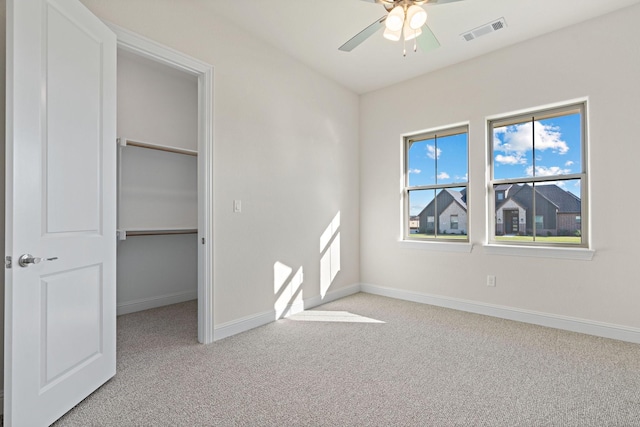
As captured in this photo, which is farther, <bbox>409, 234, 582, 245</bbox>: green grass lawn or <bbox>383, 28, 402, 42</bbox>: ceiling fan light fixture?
<bbox>409, 234, 582, 245</bbox>: green grass lawn

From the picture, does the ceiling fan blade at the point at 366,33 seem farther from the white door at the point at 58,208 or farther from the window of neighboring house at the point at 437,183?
the window of neighboring house at the point at 437,183

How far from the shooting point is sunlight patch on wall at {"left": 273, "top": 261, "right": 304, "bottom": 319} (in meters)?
3.62

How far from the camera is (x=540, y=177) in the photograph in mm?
3520

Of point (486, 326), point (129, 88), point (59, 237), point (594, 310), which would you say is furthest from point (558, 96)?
point (129, 88)

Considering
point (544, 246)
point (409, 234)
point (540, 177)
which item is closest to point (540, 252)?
point (544, 246)

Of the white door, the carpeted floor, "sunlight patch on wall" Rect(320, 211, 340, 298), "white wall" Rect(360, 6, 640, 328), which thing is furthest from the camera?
"sunlight patch on wall" Rect(320, 211, 340, 298)

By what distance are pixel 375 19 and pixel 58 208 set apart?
9.69 feet

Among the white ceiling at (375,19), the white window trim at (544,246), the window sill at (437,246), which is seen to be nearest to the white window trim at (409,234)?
the window sill at (437,246)

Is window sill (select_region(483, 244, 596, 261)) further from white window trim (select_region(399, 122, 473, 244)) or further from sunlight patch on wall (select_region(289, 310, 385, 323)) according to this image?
sunlight patch on wall (select_region(289, 310, 385, 323))

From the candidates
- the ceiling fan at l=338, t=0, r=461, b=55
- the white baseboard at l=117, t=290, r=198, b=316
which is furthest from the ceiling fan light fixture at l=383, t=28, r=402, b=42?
the white baseboard at l=117, t=290, r=198, b=316

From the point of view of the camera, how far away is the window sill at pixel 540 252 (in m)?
3.17

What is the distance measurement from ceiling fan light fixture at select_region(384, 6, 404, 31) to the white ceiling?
86 cm

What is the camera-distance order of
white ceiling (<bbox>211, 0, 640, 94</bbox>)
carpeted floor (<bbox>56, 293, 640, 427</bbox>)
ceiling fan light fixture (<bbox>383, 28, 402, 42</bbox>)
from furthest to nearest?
white ceiling (<bbox>211, 0, 640, 94</bbox>)
ceiling fan light fixture (<bbox>383, 28, 402, 42</bbox>)
carpeted floor (<bbox>56, 293, 640, 427</bbox>)

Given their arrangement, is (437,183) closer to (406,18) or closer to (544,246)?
(544,246)
